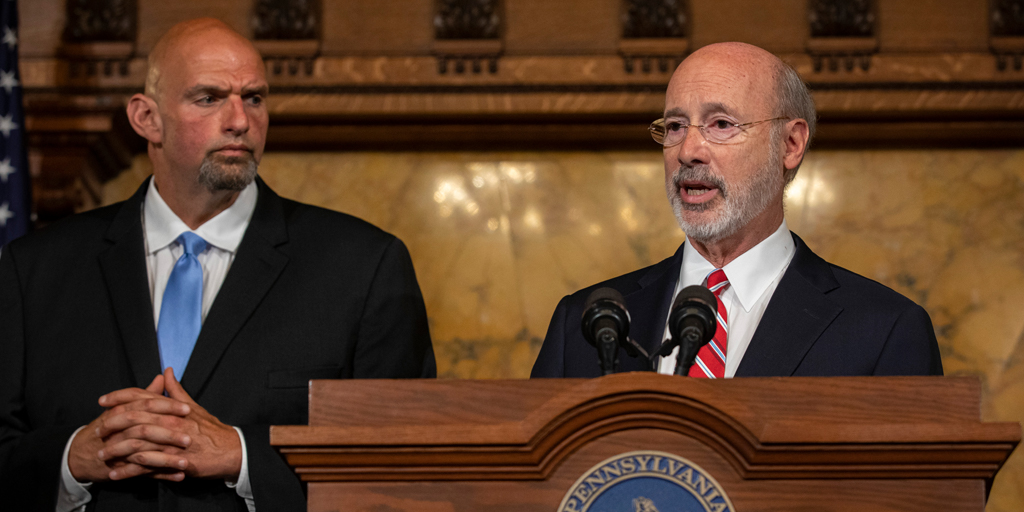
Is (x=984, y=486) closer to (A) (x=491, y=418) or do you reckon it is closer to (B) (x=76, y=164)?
(A) (x=491, y=418)

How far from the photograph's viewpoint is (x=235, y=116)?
303 centimetres

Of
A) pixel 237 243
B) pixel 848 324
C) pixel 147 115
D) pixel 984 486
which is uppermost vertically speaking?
pixel 147 115

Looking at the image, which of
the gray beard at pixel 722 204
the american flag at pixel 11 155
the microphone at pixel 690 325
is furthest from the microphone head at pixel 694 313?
the american flag at pixel 11 155

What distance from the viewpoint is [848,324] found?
2.36m

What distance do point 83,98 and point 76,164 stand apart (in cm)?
24

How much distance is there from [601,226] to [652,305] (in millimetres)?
1652

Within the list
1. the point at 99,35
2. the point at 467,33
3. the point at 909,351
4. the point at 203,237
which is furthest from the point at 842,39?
the point at 99,35

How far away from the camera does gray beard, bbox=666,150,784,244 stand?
2586 mm

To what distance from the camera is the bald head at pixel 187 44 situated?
3.07 m

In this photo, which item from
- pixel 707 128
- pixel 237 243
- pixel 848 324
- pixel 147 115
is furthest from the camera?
pixel 147 115

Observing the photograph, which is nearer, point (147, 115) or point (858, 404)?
point (858, 404)

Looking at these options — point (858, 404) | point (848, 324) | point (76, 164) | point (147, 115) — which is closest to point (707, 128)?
point (848, 324)

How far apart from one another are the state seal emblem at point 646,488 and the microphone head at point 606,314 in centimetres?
24

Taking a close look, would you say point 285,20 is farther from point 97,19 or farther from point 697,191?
point 697,191
